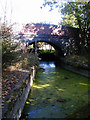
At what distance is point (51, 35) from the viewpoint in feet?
38.1

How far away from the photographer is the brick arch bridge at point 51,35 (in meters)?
11.0

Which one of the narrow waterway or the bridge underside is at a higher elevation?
the bridge underside

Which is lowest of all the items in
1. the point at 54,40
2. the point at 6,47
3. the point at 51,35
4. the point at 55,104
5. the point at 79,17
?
the point at 55,104

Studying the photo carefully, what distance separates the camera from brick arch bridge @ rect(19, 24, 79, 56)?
10977 mm

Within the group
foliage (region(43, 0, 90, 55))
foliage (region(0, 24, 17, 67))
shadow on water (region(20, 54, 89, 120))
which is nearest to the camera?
shadow on water (region(20, 54, 89, 120))

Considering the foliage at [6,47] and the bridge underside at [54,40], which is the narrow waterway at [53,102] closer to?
the foliage at [6,47]

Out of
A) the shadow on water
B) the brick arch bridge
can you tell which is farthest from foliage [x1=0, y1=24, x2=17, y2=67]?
the brick arch bridge

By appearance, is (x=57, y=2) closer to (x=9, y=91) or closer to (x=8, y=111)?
(x=9, y=91)

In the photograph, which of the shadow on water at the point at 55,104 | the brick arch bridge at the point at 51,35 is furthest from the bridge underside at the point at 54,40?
the shadow on water at the point at 55,104

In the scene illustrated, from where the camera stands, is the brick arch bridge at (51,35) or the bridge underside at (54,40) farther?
the bridge underside at (54,40)

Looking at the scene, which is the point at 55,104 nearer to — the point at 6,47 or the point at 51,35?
the point at 6,47

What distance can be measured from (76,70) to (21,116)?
625 centimetres

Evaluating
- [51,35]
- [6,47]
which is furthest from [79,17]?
[6,47]

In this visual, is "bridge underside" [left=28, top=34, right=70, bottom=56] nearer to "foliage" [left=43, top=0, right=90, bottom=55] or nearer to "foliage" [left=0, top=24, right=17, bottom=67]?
"foliage" [left=43, top=0, right=90, bottom=55]
